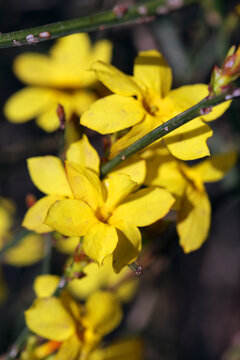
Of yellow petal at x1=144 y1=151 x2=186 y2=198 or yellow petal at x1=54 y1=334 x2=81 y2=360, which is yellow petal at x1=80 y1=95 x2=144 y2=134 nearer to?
yellow petal at x1=144 y1=151 x2=186 y2=198

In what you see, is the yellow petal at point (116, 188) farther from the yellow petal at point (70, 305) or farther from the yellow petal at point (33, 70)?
the yellow petal at point (33, 70)

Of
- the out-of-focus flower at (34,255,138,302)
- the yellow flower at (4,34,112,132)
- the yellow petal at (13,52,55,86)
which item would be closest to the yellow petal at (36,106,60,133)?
the yellow flower at (4,34,112,132)

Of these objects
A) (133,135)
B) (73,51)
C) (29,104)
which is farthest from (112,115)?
(73,51)

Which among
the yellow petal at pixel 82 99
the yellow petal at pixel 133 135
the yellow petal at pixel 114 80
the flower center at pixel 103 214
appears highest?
the yellow petal at pixel 114 80

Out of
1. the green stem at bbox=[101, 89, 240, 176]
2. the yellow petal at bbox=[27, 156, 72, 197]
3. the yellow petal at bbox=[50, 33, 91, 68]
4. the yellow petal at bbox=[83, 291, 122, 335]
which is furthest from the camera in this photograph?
the yellow petal at bbox=[50, 33, 91, 68]

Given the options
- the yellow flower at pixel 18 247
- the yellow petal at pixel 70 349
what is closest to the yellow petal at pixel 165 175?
the yellow petal at pixel 70 349

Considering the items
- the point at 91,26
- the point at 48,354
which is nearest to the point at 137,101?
the point at 91,26
